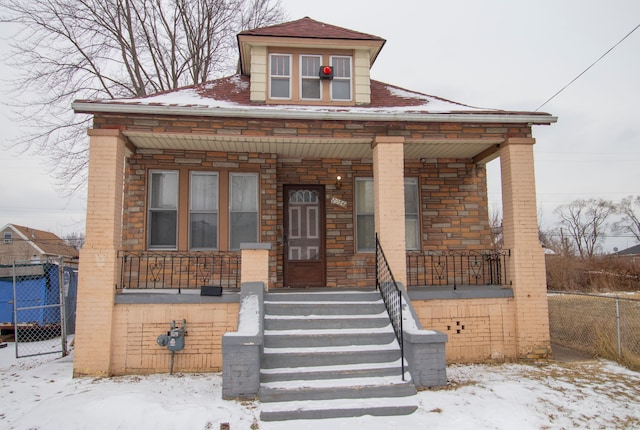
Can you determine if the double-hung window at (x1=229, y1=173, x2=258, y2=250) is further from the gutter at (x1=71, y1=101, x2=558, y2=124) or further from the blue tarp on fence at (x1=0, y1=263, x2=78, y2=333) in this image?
the blue tarp on fence at (x1=0, y1=263, x2=78, y2=333)

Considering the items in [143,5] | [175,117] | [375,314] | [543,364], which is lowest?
[543,364]

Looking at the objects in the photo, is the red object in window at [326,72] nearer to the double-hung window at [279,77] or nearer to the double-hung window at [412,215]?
the double-hung window at [279,77]

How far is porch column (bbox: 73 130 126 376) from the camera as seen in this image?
6.52 meters

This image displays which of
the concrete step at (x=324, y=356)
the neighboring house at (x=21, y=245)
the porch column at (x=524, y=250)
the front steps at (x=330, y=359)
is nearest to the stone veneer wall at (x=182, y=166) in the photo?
the front steps at (x=330, y=359)

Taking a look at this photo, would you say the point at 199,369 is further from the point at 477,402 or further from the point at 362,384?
the point at 477,402

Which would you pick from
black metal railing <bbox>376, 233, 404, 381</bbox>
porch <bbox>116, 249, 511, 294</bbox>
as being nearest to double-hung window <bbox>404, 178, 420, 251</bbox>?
porch <bbox>116, 249, 511, 294</bbox>

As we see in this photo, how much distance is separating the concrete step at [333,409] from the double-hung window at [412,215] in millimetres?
4613

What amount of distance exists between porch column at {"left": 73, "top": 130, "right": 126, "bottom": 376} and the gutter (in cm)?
41

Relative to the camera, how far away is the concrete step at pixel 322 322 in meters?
6.34

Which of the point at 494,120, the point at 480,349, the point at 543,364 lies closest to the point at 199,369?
the point at 480,349

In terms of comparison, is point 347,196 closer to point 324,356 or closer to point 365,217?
point 365,217

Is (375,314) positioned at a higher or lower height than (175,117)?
lower

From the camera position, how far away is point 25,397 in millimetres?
5465

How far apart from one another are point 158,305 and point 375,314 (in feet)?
11.0
